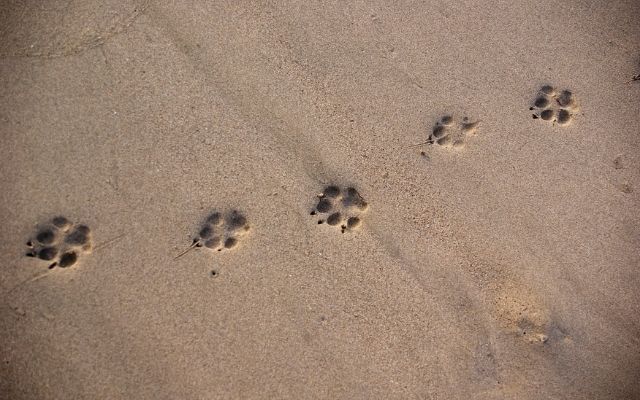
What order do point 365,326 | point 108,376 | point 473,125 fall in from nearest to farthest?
point 108,376 → point 365,326 → point 473,125

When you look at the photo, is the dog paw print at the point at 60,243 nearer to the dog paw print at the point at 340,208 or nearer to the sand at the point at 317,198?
the sand at the point at 317,198

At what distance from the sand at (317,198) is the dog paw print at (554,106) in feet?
0.12

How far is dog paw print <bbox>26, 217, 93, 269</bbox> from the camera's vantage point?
217 centimetres

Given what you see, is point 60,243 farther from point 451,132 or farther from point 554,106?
point 554,106

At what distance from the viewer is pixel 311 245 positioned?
2309mm

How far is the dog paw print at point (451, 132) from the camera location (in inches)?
95.8

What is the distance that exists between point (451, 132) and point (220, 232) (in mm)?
1618

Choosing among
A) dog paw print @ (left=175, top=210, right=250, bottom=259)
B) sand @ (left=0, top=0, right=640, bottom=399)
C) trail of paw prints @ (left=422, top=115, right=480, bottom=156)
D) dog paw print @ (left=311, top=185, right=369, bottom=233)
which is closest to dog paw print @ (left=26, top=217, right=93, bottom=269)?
sand @ (left=0, top=0, right=640, bottom=399)

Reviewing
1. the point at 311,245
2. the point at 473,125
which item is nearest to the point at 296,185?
the point at 311,245

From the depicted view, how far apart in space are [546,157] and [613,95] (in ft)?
2.15

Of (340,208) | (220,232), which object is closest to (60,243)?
(220,232)

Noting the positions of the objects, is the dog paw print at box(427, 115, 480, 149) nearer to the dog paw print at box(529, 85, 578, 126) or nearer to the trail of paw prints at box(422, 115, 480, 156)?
the trail of paw prints at box(422, 115, 480, 156)

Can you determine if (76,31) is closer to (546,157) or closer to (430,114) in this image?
(430,114)

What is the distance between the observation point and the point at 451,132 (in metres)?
2.45
